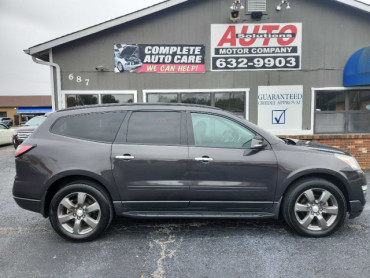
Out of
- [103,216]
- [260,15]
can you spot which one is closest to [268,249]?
[103,216]

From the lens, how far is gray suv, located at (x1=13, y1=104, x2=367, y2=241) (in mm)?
3285

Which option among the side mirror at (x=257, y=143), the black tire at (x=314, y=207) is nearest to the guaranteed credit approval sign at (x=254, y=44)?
the side mirror at (x=257, y=143)

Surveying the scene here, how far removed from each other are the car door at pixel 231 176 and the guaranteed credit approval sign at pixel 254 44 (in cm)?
533

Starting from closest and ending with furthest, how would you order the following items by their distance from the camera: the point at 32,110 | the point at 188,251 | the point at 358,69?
the point at 188,251 < the point at 358,69 < the point at 32,110

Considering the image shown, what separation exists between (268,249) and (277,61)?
6.48 meters

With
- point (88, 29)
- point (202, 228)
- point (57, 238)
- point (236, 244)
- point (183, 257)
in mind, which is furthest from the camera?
point (88, 29)

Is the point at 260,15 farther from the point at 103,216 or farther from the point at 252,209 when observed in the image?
the point at 103,216

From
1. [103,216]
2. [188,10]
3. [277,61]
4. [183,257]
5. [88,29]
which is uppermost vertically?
[188,10]

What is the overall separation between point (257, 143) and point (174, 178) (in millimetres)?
1123

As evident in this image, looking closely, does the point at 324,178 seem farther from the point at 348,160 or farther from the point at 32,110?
the point at 32,110

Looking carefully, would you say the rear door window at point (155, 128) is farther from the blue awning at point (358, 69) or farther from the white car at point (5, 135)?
the white car at point (5, 135)

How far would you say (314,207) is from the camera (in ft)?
11.1

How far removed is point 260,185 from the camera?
333 cm

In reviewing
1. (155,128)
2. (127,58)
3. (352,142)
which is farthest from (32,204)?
(352,142)
